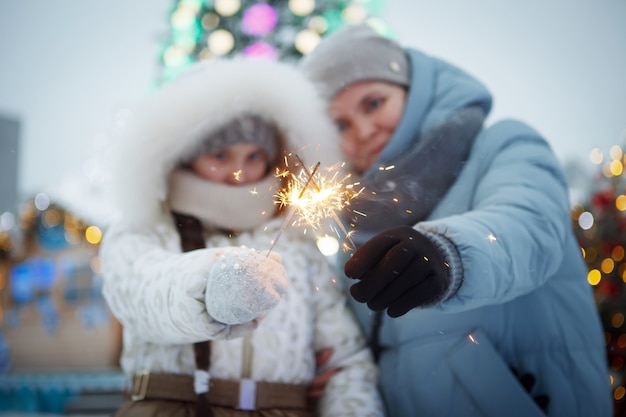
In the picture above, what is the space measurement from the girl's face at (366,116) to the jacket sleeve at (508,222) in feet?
0.73

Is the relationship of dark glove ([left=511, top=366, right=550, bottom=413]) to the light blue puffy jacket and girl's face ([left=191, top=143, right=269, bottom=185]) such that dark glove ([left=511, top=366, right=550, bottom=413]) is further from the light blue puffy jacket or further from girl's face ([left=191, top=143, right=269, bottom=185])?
girl's face ([left=191, top=143, right=269, bottom=185])

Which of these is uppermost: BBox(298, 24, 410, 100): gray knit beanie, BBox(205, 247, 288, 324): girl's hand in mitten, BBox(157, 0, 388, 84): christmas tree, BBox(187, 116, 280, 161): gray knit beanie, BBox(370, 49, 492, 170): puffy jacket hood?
BBox(157, 0, 388, 84): christmas tree

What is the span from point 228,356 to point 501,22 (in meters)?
1.11

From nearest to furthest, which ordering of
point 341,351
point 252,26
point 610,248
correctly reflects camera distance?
1. point 341,351
2. point 252,26
3. point 610,248

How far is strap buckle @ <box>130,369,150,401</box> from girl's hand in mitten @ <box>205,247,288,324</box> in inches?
14.7

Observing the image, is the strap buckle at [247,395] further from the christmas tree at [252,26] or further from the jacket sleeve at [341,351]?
the christmas tree at [252,26]

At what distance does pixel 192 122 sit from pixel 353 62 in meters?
0.43

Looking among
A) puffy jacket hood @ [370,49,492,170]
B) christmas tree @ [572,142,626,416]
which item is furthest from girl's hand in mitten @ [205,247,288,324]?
christmas tree @ [572,142,626,416]

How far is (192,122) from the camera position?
958mm

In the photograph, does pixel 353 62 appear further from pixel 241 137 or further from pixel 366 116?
pixel 241 137

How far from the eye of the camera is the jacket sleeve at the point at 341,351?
1.01 metres

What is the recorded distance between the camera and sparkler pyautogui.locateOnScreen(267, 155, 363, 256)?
0.65m

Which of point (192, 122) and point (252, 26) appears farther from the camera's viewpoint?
point (252, 26)

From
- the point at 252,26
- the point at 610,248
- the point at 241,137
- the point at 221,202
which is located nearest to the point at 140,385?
the point at 221,202
